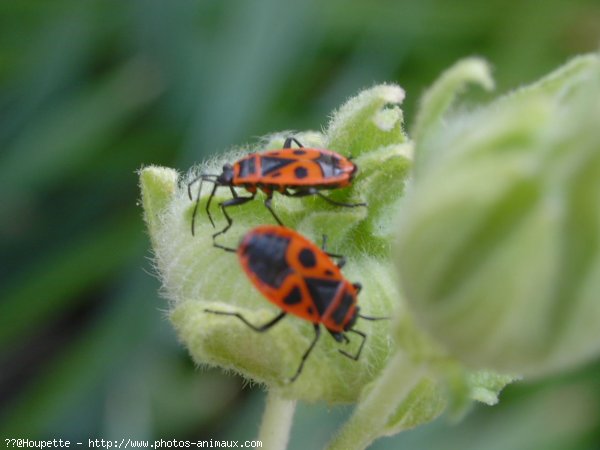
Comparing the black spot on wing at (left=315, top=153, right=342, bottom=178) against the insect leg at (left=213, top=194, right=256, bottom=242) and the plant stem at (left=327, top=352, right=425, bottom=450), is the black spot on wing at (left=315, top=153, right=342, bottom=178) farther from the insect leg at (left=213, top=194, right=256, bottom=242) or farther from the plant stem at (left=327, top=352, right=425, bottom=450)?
the plant stem at (left=327, top=352, right=425, bottom=450)

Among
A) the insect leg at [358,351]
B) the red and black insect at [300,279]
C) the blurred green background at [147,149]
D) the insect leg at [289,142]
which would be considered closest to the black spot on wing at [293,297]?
the red and black insect at [300,279]

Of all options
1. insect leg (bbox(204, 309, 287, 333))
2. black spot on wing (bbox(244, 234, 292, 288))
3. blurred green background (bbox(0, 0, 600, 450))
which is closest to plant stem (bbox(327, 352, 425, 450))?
insect leg (bbox(204, 309, 287, 333))

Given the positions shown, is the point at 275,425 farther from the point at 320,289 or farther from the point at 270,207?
the point at 270,207

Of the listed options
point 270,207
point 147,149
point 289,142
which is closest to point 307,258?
point 270,207

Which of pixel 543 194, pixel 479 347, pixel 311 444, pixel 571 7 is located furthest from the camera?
pixel 571 7

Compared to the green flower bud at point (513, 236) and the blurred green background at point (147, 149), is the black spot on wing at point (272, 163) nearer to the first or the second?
the green flower bud at point (513, 236)

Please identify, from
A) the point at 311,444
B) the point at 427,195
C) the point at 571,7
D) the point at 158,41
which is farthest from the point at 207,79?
the point at 427,195

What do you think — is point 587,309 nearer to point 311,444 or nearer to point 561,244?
point 561,244
